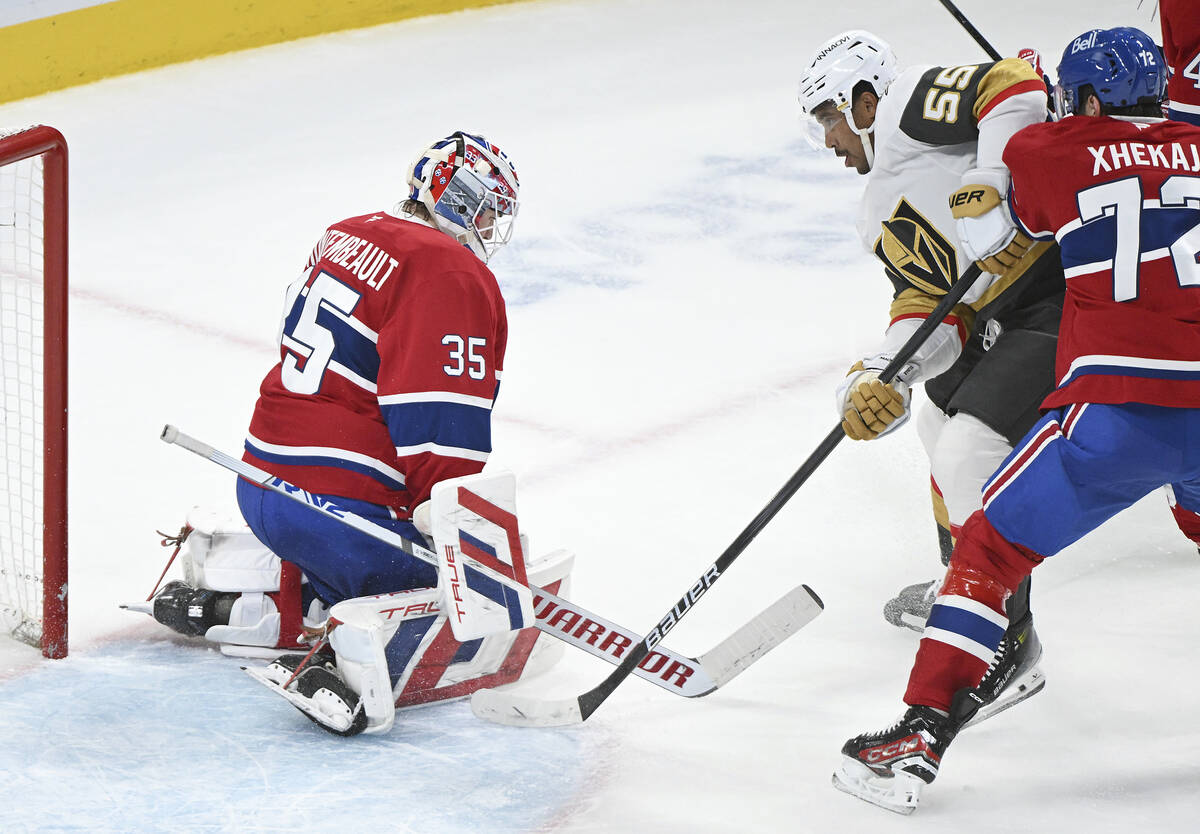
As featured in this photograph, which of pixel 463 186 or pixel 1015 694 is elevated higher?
pixel 463 186

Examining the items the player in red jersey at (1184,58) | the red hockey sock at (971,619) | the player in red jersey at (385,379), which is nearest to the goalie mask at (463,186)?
the player in red jersey at (385,379)

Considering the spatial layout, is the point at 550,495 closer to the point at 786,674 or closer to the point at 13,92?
the point at 786,674

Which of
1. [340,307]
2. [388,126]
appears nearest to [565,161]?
[388,126]

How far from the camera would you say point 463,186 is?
7.84ft

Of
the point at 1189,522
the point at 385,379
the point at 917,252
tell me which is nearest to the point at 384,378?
the point at 385,379

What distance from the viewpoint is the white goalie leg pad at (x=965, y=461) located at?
225cm

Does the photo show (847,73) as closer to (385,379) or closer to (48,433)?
(385,379)

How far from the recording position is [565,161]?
5.17m

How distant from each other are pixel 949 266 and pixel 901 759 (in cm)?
89

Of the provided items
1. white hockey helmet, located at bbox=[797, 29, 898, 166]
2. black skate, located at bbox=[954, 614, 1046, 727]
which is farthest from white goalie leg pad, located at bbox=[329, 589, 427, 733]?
white hockey helmet, located at bbox=[797, 29, 898, 166]

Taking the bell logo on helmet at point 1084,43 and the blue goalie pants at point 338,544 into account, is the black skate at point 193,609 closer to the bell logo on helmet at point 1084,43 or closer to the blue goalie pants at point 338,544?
the blue goalie pants at point 338,544

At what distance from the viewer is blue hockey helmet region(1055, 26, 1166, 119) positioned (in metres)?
1.88

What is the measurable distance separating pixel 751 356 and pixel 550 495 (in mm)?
924

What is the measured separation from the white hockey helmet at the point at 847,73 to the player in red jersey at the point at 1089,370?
0.51 metres
